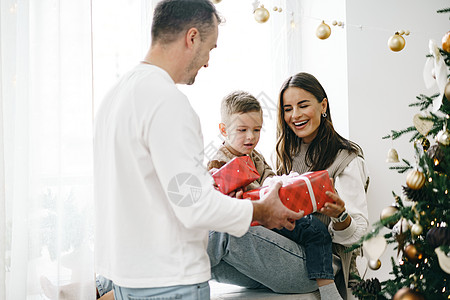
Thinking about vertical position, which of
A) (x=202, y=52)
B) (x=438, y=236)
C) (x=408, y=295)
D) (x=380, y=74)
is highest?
(x=380, y=74)

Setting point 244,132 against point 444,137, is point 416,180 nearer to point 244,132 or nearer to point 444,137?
point 444,137

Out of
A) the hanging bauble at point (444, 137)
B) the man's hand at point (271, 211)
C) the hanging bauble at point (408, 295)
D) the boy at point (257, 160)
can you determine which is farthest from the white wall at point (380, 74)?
the hanging bauble at point (408, 295)

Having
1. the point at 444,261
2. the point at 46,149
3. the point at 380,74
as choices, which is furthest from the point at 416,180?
the point at 380,74

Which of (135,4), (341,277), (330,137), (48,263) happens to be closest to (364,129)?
(330,137)

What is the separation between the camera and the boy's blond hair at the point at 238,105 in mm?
2152

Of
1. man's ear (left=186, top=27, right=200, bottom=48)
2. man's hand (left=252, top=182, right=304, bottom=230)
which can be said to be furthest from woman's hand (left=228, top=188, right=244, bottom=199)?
man's ear (left=186, top=27, right=200, bottom=48)

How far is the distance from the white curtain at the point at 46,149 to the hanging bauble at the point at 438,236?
132 centimetres

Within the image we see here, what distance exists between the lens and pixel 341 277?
78.4 inches

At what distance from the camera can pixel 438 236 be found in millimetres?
1175

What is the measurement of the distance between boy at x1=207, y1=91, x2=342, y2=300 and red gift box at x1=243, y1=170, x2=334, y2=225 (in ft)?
0.58

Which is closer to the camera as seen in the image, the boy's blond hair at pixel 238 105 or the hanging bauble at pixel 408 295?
the hanging bauble at pixel 408 295

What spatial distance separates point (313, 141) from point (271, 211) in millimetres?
905

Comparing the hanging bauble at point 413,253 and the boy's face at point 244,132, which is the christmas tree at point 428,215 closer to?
the hanging bauble at point 413,253

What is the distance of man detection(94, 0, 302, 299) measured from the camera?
1.23m
